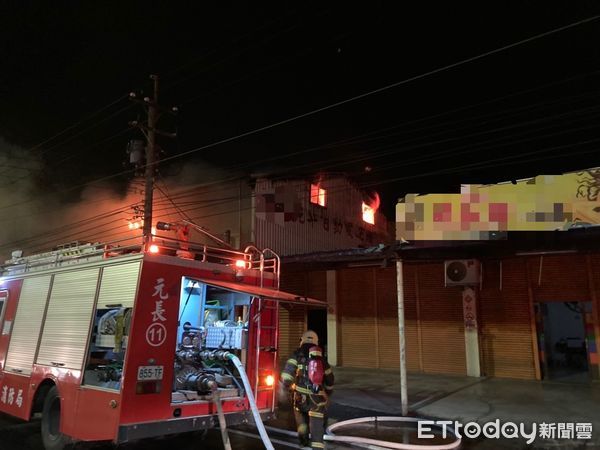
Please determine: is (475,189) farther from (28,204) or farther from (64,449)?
(28,204)

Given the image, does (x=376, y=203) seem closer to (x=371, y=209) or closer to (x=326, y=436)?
(x=371, y=209)

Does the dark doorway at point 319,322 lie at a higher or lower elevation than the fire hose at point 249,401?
higher

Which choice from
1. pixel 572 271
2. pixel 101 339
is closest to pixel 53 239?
pixel 101 339

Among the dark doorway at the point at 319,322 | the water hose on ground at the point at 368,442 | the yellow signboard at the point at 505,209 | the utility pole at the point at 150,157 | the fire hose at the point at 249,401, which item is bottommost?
the water hose on ground at the point at 368,442

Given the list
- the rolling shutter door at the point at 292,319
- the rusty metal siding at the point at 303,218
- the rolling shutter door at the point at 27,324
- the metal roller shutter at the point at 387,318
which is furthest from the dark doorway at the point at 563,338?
the rolling shutter door at the point at 27,324

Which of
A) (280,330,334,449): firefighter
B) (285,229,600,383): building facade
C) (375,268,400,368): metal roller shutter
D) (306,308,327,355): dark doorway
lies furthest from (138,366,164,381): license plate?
(306,308,327,355): dark doorway

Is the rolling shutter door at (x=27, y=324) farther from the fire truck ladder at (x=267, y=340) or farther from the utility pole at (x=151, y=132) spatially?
the utility pole at (x=151, y=132)

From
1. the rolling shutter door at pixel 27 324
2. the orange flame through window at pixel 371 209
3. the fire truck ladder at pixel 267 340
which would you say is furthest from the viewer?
the orange flame through window at pixel 371 209

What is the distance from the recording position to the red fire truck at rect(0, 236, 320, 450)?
522 cm

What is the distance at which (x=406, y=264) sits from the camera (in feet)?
43.8

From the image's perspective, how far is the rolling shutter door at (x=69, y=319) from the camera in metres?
5.97

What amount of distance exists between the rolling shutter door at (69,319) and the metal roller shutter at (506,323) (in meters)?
9.84

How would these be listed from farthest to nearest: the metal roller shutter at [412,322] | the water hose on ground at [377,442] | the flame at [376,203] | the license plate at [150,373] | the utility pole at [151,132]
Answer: the flame at [376,203]
the utility pole at [151,132]
the metal roller shutter at [412,322]
the water hose on ground at [377,442]
the license plate at [150,373]

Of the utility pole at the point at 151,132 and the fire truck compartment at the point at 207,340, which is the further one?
the utility pole at the point at 151,132
